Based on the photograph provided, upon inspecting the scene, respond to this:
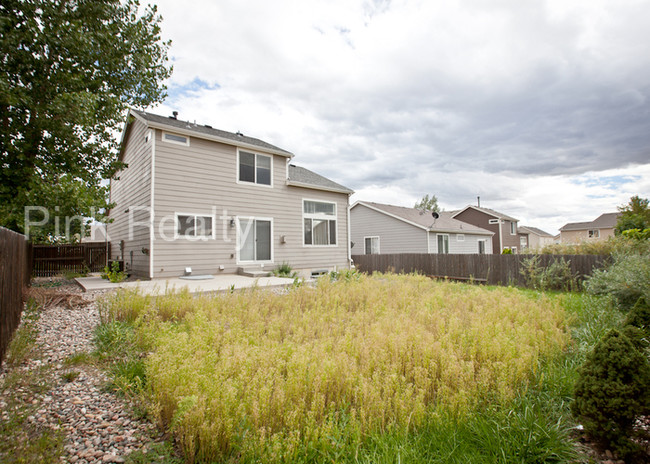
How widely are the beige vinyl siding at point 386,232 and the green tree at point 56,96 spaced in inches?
601

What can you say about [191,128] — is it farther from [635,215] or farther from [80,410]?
[635,215]

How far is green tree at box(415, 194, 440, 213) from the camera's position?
138ft

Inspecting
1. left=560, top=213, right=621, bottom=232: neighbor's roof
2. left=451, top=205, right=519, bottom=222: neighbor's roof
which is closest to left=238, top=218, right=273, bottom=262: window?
left=451, top=205, right=519, bottom=222: neighbor's roof

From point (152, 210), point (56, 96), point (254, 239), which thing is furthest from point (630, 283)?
point (56, 96)

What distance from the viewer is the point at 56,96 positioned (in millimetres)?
8562

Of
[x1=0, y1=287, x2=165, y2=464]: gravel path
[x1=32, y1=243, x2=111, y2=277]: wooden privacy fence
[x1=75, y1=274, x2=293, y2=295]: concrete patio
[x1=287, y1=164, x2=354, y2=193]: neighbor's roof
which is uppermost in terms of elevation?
[x1=287, y1=164, x2=354, y2=193]: neighbor's roof

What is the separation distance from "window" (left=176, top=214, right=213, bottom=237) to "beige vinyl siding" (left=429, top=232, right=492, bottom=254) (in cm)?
1349

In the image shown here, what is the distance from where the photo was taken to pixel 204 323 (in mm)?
3822

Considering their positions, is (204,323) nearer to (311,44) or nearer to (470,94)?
(311,44)

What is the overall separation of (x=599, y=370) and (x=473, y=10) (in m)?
7.50

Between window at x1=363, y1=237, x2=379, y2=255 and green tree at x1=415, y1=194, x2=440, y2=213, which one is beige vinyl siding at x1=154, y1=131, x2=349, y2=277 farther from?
green tree at x1=415, y1=194, x2=440, y2=213

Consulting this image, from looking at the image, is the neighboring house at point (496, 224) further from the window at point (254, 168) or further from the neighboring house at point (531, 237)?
the window at point (254, 168)

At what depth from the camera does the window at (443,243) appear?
19891 millimetres

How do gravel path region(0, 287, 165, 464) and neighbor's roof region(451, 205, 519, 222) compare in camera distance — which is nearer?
gravel path region(0, 287, 165, 464)
